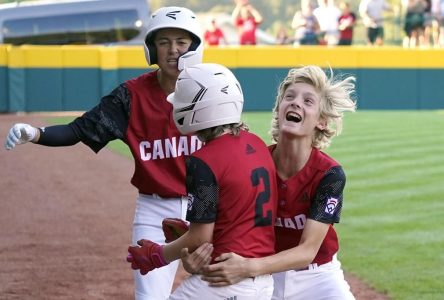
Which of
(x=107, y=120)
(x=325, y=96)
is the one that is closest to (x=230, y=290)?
(x=325, y=96)

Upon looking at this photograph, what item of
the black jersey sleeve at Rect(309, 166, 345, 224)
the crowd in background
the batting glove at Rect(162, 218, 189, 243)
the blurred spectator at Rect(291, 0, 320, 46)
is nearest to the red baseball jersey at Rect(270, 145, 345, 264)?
the black jersey sleeve at Rect(309, 166, 345, 224)

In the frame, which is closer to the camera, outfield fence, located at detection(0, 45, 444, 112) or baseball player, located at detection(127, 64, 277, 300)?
baseball player, located at detection(127, 64, 277, 300)

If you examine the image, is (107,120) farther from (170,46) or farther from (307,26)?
(307,26)

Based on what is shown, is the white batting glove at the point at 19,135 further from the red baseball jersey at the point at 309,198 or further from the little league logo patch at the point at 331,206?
the little league logo patch at the point at 331,206

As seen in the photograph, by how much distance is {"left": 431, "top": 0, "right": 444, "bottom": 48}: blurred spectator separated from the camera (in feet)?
81.7

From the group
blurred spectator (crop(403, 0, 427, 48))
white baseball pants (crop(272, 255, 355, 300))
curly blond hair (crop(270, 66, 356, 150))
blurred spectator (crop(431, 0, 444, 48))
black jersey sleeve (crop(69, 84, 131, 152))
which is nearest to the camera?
curly blond hair (crop(270, 66, 356, 150))

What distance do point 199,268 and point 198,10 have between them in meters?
27.8

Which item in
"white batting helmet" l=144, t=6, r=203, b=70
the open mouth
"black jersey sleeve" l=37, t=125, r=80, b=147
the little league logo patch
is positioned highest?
"white batting helmet" l=144, t=6, r=203, b=70

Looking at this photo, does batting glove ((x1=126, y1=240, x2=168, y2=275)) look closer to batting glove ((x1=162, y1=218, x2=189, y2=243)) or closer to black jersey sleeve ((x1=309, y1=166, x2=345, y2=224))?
batting glove ((x1=162, y1=218, x2=189, y2=243))

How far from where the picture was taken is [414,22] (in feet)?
83.9

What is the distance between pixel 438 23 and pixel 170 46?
20415 millimetres

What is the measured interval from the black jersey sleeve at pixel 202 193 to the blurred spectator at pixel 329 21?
2166cm

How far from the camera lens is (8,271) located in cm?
887

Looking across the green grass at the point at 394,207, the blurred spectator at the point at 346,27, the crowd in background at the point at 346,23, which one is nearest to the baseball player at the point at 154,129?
the green grass at the point at 394,207
